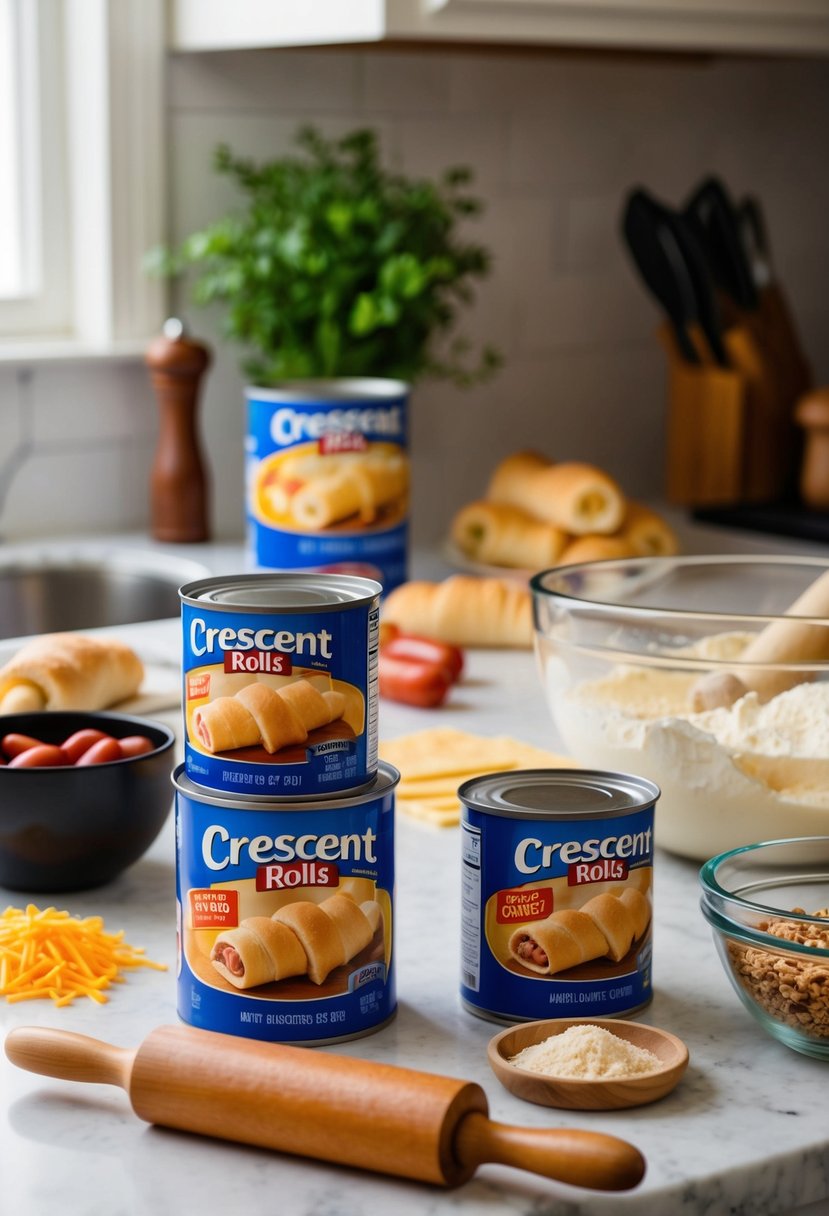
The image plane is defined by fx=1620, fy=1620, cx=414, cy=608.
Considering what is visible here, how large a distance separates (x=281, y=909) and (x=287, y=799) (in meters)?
0.05

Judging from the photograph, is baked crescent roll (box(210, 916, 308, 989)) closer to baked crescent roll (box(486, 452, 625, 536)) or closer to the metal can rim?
the metal can rim

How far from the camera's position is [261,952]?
2.60 ft

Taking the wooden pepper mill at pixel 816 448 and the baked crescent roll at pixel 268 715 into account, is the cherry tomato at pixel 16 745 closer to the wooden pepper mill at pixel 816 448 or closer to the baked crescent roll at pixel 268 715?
the baked crescent roll at pixel 268 715

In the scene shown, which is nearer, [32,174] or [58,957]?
[58,957]

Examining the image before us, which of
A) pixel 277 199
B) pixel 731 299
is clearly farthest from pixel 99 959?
pixel 731 299

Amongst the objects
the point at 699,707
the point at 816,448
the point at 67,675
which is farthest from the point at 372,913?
the point at 816,448

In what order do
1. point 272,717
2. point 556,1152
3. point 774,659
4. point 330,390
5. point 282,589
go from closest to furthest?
point 556,1152, point 272,717, point 282,589, point 774,659, point 330,390

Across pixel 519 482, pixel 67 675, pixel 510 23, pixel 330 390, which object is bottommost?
pixel 67 675

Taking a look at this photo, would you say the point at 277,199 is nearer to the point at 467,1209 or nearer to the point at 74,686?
the point at 74,686

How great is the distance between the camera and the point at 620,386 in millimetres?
2473

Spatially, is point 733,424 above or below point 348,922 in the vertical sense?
above

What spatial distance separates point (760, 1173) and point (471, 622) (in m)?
0.98

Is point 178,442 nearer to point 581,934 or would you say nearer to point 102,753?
point 102,753

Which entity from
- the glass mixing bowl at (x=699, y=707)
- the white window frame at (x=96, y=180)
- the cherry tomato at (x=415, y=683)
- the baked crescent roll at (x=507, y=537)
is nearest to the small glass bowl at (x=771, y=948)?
the glass mixing bowl at (x=699, y=707)
